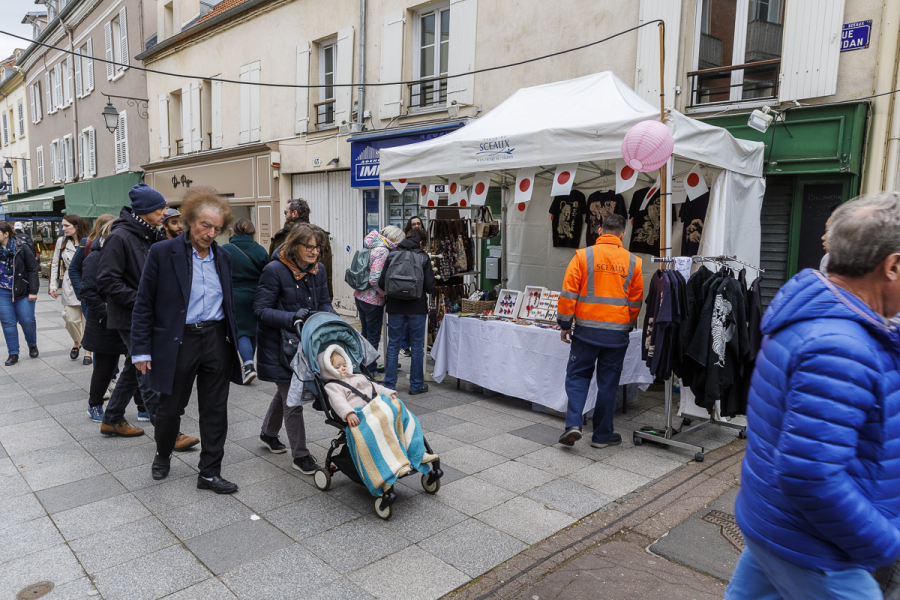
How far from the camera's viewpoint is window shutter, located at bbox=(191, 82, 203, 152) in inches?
600

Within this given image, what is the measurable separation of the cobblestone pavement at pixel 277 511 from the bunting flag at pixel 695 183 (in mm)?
2250

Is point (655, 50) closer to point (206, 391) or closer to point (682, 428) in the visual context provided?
point (682, 428)

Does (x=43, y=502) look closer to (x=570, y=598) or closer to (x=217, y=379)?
(x=217, y=379)

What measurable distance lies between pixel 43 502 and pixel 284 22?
1116cm

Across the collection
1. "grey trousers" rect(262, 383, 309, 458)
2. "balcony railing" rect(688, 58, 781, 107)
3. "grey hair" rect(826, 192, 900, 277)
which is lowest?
"grey trousers" rect(262, 383, 309, 458)

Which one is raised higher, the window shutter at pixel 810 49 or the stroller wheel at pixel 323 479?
the window shutter at pixel 810 49

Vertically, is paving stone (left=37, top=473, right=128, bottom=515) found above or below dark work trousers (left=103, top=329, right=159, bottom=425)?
below

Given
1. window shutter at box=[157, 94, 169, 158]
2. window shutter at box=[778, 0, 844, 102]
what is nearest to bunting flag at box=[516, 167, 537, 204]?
window shutter at box=[778, 0, 844, 102]

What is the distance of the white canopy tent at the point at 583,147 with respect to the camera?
5043 mm

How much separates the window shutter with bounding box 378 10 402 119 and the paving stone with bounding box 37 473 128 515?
779 cm

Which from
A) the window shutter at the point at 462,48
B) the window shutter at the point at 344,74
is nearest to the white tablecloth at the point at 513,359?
the window shutter at the point at 462,48

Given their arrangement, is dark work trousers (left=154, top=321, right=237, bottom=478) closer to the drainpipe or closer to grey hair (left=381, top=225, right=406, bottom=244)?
grey hair (left=381, top=225, right=406, bottom=244)

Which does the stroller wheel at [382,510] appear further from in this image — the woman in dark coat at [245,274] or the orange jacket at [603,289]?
the woman in dark coat at [245,274]

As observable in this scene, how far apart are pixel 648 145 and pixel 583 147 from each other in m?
0.80
